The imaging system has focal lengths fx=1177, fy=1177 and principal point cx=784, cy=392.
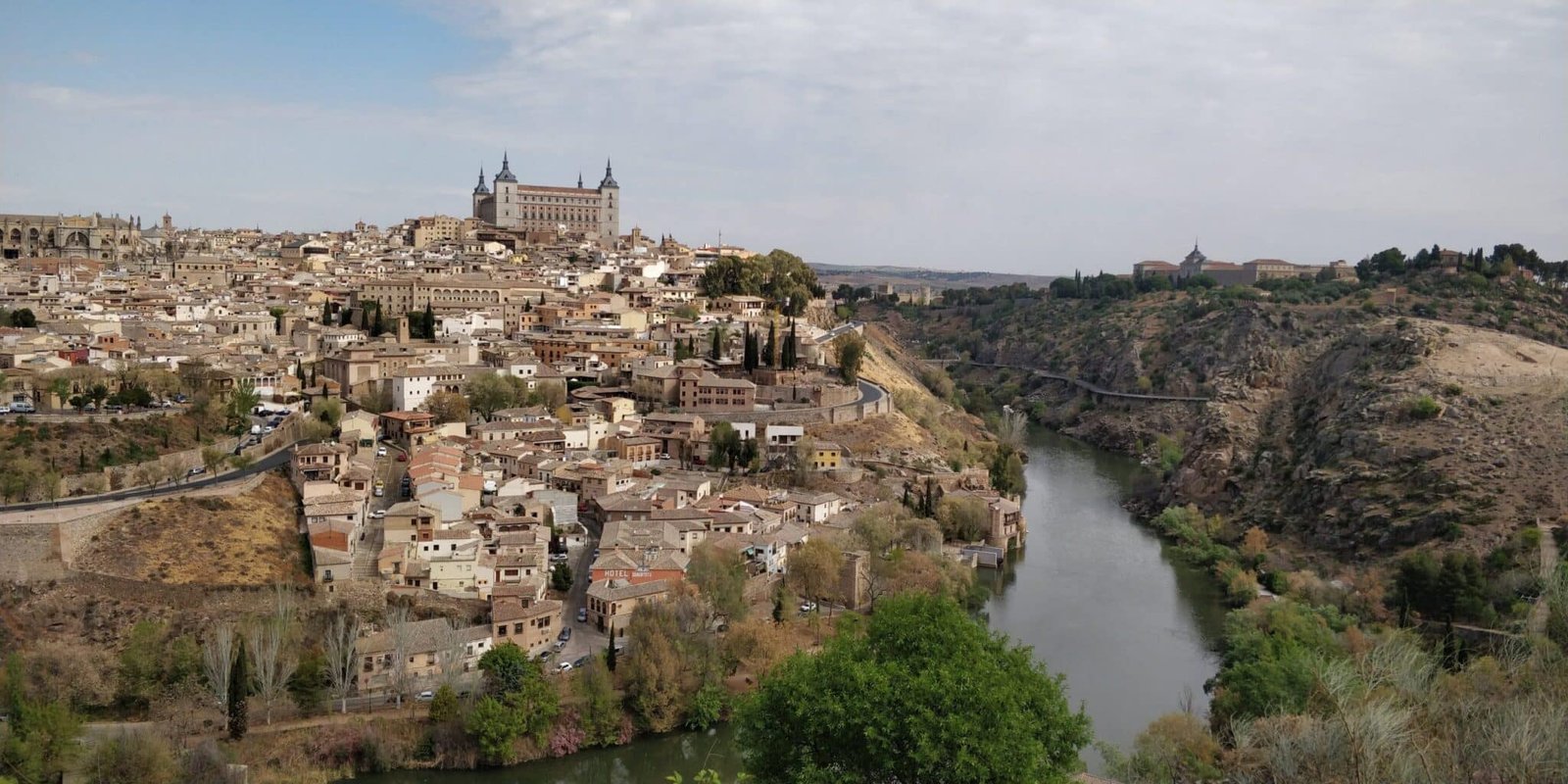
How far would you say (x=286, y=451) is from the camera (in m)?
19.2

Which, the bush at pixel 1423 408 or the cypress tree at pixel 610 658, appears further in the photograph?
the bush at pixel 1423 408

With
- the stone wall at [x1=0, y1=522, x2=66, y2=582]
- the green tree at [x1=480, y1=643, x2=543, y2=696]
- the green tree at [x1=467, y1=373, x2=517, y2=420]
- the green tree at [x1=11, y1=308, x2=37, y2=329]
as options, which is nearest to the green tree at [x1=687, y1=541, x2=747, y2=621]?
the green tree at [x1=480, y1=643, x2=543, y2=696]

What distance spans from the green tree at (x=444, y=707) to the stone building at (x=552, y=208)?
130 ft

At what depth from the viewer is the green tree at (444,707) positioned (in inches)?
512

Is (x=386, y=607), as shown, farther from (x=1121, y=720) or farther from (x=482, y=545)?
(x=1121, y=720)

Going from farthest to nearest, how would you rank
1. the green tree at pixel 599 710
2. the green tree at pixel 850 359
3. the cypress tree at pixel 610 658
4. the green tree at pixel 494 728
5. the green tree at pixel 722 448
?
the green tree at pixel 850 359, the green tree at pixel 722 448, the cypress tree at pixel 610 658, the green tree at pixel 599 710, the green tree at pixel 494 728

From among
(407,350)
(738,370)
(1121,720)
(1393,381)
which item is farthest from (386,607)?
(1393,381)

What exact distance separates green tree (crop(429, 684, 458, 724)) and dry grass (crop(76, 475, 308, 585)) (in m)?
3.30

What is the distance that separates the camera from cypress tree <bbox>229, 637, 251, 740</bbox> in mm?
12672

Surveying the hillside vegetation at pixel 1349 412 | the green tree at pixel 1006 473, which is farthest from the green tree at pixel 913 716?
the green tree at pixel 1006 473

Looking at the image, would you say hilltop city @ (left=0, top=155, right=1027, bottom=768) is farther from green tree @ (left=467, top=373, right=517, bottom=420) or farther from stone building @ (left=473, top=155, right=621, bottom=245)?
stone building @ (left=473, top=155, right=621, bottom=245)

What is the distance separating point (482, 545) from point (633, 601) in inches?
94.4

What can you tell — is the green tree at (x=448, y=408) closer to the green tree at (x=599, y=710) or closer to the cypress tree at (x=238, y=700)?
the cypress tree at (x=238, y=700)

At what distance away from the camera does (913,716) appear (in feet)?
29.1
